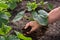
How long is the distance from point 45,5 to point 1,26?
94 cm

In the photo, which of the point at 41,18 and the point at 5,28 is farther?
the point at 41,18

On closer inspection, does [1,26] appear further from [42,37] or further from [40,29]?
[42,37]

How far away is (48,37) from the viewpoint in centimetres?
182

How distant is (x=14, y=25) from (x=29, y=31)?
0.40 metres

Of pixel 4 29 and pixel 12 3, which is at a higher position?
pixel 12 3

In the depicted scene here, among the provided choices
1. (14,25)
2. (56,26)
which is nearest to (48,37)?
(56,26)

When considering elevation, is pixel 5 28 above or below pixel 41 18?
below

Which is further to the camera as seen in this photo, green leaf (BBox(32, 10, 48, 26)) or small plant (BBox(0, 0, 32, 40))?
green leaf (BBox(32, 10, 48, 26))

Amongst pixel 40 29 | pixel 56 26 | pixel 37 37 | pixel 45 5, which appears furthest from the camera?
pixel 45 5

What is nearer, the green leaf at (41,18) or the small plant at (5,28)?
the small plant at (5,28)

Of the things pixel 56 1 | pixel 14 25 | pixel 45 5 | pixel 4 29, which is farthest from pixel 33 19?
pixel 56 1

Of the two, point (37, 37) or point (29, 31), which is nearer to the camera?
point (29, 31)

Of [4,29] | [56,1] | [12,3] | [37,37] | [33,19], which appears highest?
[56,1]

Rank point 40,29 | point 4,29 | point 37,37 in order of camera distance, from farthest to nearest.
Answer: point 37,37 < point 40,29 < point 4,29
